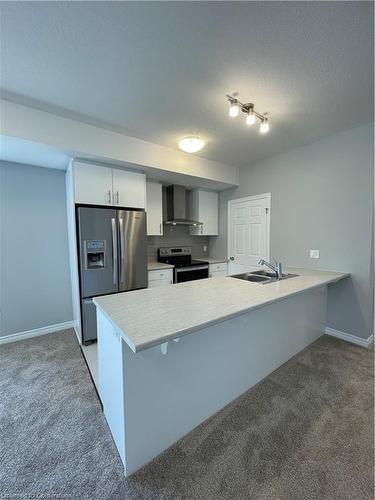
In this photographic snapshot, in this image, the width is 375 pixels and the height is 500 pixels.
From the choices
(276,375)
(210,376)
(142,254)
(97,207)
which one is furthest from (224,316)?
(97,207)

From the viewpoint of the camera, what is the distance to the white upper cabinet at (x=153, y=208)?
3.43 m

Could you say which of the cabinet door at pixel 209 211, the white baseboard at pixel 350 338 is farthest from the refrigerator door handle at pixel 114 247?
the white baseboard at pixel 350 338

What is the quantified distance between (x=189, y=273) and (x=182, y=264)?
0.71ft

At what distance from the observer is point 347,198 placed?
2.58 metres

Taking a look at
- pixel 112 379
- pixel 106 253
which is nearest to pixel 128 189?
pixel 106 253

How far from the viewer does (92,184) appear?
2600 mm

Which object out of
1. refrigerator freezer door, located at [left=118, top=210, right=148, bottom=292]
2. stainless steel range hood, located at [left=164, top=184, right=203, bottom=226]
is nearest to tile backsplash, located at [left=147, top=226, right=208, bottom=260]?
stainless steel range hood, located at [left=164, top=184, right=203, bottom=226]

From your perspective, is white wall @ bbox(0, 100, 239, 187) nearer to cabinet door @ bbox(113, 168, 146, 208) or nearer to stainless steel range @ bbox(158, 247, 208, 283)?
cabinet door @ bbox(113, 168, 146, 208)

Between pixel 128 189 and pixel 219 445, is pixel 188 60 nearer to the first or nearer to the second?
pixel 128 189

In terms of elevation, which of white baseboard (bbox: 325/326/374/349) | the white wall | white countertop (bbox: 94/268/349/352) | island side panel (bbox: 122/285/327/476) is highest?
the white wall

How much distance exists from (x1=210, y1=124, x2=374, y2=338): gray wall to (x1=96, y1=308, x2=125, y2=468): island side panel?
9.14 ft

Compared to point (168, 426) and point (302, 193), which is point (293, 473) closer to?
→ point (168, 426)

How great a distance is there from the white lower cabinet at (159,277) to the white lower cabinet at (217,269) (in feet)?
2.87

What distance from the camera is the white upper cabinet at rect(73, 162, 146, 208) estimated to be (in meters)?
2.53
